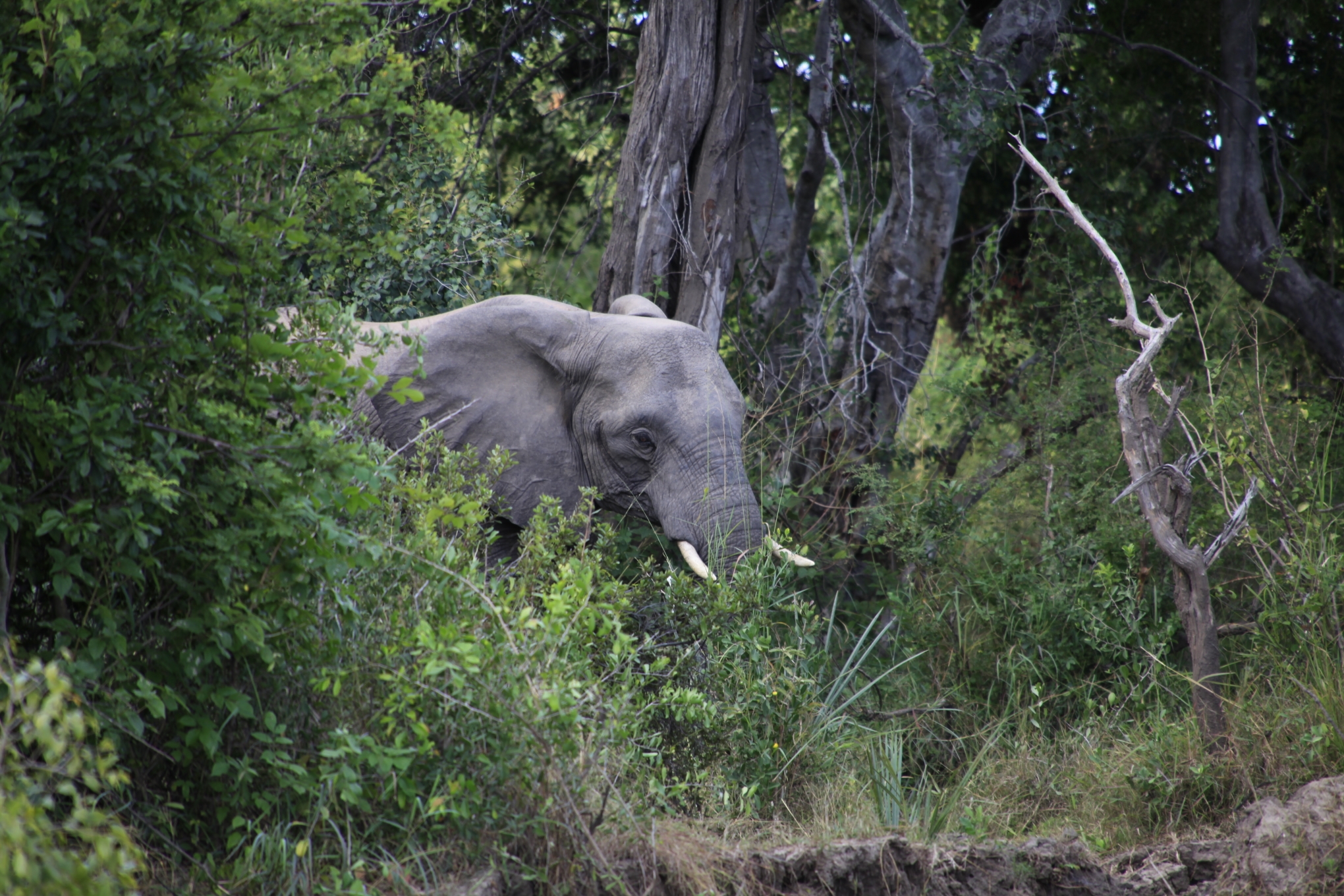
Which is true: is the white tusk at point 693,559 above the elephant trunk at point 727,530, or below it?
below

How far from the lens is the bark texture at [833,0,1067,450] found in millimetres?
7648

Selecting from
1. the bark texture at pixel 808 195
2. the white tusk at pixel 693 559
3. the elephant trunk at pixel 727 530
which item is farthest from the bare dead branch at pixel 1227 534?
the bark texture at pixel 808 195

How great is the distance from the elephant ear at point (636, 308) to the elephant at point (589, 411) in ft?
0.75

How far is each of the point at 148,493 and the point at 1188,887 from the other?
3.72 meters

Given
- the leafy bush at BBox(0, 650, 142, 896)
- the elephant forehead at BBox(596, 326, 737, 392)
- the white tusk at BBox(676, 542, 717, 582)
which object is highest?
the leafy bush at BBox(0, 650, 142, 896)

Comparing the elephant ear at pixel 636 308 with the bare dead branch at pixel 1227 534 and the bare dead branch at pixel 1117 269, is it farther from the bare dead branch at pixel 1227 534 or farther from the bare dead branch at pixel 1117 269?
the bare dead branch at pixel 1227 534

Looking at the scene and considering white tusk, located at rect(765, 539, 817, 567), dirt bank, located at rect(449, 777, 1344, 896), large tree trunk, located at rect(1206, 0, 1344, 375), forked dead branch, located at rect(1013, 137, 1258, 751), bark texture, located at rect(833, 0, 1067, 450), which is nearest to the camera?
dirt bank, located at rect(449, 777, 1344, 896)

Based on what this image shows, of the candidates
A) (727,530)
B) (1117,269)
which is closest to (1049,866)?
(727,530)

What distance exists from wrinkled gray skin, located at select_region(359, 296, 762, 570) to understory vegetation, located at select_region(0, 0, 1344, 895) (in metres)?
0.34

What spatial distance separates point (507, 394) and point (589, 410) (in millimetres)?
386

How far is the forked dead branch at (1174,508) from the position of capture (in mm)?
4914

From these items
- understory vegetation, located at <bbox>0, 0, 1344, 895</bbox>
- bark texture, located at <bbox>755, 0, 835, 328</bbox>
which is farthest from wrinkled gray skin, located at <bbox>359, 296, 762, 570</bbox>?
bark texture, located at <bbox>755, 0, 835, 328</bbox>

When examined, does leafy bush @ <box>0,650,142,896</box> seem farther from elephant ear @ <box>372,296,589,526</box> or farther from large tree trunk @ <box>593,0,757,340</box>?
large tree trunk @ <box>593,0,757,340</box>

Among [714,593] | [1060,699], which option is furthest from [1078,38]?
[714,593]
